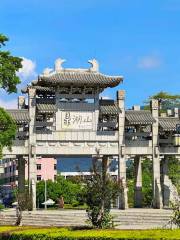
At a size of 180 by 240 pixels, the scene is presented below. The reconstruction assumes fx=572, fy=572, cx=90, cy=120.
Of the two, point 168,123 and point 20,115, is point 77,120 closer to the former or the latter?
point 20,115

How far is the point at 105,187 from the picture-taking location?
2536 cm

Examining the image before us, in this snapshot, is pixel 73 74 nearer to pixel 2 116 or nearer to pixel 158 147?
pixel 158 147

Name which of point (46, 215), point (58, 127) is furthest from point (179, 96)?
point (46, 215)

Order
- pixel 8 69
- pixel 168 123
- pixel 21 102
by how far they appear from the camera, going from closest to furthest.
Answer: pixel 8 69 < pixel 168 123 < pixel 21 102

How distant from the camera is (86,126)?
41812 mm

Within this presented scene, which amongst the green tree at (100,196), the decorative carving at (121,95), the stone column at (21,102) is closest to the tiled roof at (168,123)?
the decorative carving at (121,95)

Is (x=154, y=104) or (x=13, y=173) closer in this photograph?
(x=154, y=104)

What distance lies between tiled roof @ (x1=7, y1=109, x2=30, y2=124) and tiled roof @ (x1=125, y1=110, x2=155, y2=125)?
24.5ft

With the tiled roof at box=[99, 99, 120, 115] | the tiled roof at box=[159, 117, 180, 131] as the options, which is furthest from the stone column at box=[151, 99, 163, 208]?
the tiled roof at box=[99, 99, 120, 115]

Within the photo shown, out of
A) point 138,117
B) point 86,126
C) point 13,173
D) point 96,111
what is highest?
point 96,111

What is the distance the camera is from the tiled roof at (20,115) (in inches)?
1590

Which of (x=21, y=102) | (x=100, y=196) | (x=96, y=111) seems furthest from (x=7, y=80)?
(x=21, y=102)

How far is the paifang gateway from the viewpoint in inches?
1615

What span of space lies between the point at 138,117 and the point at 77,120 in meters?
4.61
